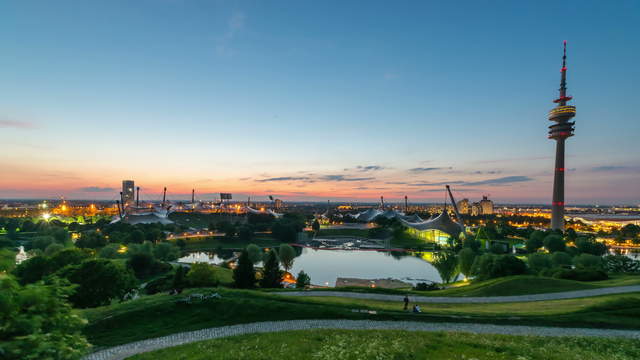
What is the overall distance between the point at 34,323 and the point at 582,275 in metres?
39.8

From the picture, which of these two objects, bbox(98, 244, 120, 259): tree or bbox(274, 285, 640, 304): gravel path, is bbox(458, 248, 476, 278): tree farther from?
bbox(98, 244, 120, 259): tree

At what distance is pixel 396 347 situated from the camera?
1144cm

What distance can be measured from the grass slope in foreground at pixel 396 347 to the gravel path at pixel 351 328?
1.23 meters

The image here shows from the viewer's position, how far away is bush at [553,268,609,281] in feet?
97.2

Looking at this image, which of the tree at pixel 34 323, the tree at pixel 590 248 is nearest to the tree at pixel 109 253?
the tree at pixel 34 323

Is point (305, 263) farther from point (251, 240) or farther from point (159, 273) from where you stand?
point (251, 240)

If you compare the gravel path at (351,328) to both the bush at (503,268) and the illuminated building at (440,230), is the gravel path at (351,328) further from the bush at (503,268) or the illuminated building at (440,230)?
the illuminated building at (440,230)

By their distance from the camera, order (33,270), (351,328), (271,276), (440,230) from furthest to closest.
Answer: (440,230) < (271,276) < (33,270) < (351,328)

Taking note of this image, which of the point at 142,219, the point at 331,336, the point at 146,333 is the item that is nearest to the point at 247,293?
the point at 146,333

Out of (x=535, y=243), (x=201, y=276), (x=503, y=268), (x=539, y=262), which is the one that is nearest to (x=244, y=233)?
(x=201, y=276)

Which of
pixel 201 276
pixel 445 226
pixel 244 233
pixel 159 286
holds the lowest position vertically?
pixel 244 233

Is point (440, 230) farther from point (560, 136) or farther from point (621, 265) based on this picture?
point (560, 136)

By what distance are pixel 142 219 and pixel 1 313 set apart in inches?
3835

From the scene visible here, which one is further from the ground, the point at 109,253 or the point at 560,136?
the point at 560,136
